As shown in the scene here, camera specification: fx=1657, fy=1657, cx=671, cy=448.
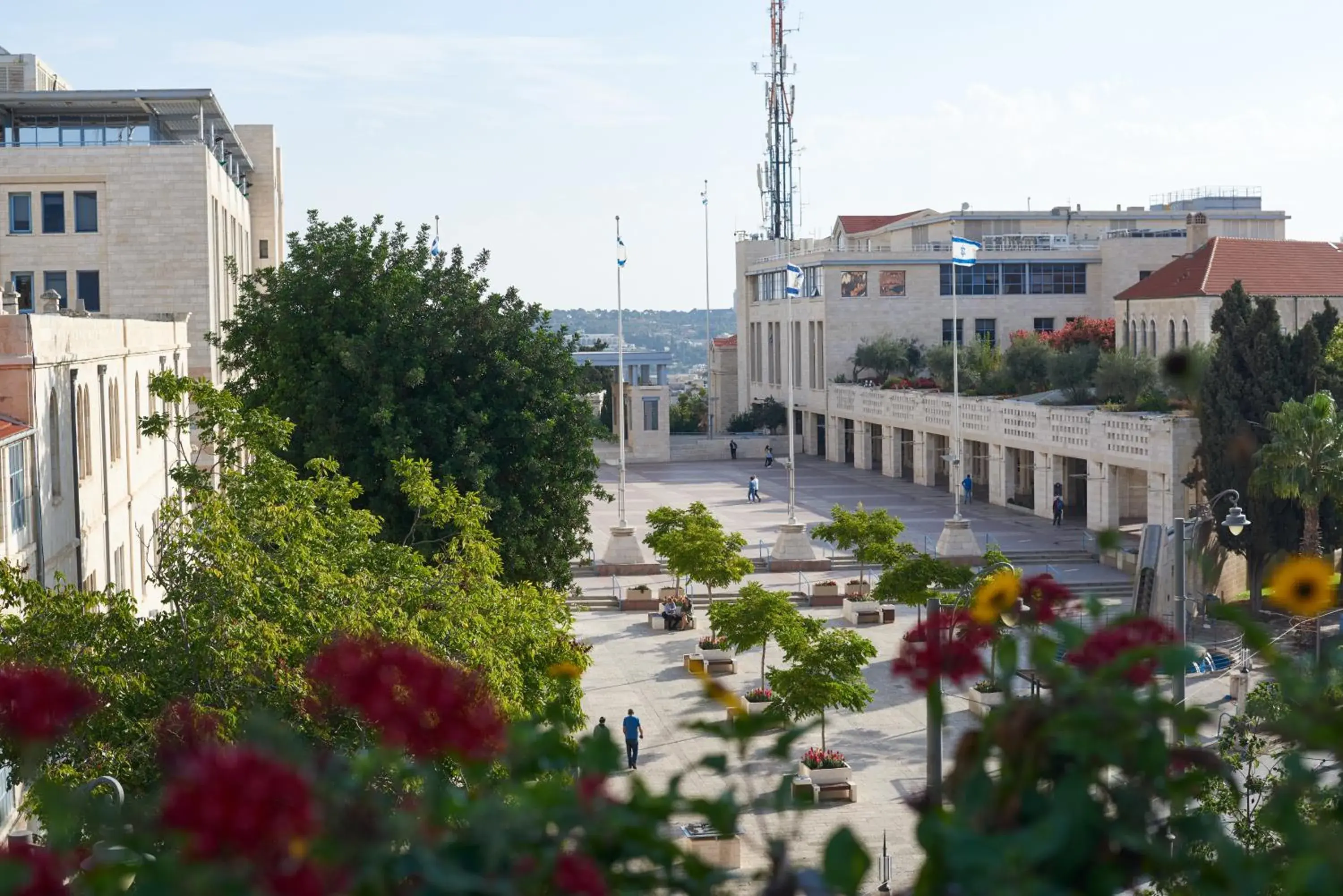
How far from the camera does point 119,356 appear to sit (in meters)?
26.5

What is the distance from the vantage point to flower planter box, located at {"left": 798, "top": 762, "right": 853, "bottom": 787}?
2405 centimetres

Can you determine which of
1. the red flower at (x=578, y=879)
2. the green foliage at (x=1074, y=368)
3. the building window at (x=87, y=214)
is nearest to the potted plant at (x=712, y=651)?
the building window at (x=87, y=214)

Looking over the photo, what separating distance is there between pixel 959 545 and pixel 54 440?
100 ft

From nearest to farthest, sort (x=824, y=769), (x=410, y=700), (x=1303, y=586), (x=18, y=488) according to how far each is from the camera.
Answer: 1. (x=410, y=700)
2. (x=1303, y=586)
3. (x=18, y=488)
4. (x=824, y=769)

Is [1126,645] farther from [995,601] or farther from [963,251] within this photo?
[963,251]

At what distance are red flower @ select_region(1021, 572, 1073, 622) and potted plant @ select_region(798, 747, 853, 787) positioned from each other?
18.6m

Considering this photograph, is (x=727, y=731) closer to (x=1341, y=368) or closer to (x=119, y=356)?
(x=119, y=356)

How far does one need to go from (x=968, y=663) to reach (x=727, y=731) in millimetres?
763

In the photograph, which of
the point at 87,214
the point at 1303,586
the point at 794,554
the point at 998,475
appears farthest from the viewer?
the point at 998,475

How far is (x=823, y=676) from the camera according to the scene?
82.2ft

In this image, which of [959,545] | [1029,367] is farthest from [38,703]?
[1029,367]

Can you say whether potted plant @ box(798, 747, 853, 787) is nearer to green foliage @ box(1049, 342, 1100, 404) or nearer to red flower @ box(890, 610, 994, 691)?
red flower @ box(890, 610, 994, 691)

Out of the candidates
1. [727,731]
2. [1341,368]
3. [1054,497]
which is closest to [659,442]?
[1054,497]

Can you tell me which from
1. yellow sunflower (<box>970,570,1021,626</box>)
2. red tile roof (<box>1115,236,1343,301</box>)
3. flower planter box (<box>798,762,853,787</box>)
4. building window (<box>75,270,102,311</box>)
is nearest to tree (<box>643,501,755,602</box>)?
flower planter box (<box>798,762,853,787</box>)
